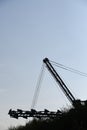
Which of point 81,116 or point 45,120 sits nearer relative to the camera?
point 81,116

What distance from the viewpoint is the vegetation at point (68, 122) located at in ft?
114

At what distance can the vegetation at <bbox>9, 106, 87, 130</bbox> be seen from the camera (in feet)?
114

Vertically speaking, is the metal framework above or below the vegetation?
above

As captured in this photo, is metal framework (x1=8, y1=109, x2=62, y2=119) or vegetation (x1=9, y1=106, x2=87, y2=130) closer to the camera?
vegetation (x1=9, y1=106, x2=87, y2=130)

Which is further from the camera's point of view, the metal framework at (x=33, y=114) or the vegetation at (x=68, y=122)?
the metal framework at (x=33, y=114)

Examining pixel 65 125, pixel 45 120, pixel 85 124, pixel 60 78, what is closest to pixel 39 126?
pixel 45 120

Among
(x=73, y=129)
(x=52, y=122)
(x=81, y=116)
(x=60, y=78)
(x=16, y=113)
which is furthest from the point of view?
(x=60, y=78)

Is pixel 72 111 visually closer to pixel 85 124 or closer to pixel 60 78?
pixel 85 124

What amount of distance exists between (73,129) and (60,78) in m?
23.1

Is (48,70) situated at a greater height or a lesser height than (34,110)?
greater

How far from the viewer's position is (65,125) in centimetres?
3644

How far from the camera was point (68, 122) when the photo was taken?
3644 cm

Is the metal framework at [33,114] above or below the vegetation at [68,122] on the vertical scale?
above

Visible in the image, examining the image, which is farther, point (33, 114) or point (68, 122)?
point (33, 114)
